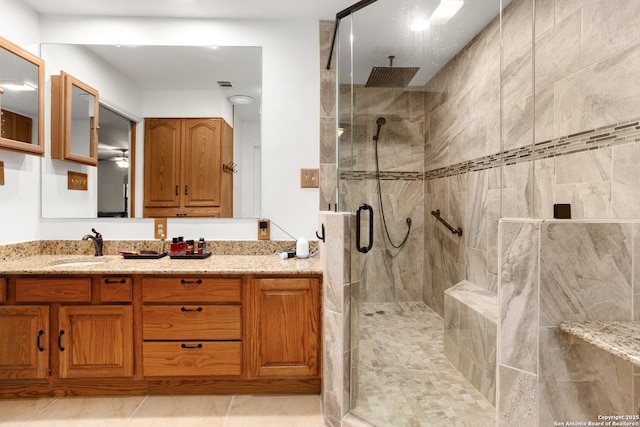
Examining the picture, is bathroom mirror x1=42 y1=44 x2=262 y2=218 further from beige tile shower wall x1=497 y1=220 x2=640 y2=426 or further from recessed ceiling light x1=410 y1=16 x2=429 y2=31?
beige tile shower wall x1=497 y1=220 x2=640 y2=426

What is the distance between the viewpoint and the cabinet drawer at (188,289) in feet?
6.66

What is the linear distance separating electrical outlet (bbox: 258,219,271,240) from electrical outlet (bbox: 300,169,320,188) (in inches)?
16.1

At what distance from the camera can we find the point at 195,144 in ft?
8.34

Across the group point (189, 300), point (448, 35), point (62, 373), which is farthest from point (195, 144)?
point (448, 35)

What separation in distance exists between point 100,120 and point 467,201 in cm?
263

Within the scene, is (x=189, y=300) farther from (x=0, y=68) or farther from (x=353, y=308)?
(x=0, y=68)

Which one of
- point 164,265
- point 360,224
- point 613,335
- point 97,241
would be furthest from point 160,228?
point 613,335

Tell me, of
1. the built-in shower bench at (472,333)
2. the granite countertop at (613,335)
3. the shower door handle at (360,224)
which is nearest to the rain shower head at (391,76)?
the shower door handle at (360,224)

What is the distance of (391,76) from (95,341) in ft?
7.42

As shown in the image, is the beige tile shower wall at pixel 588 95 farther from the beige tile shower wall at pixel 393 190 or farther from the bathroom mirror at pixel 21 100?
the bathroom mirror at pixel 21 100

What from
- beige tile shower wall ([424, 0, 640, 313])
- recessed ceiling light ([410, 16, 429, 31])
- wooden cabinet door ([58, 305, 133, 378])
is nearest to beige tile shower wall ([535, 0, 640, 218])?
beige tile shower wall ([424, 0, 640, 313])

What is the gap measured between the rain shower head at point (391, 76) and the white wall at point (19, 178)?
2.46m

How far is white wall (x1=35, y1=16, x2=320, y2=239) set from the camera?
258 cm

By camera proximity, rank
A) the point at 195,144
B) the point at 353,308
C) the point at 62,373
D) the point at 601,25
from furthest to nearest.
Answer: the point at 195,144 < the point at 62,373 < the point at 353,308 < the point at 601,25
